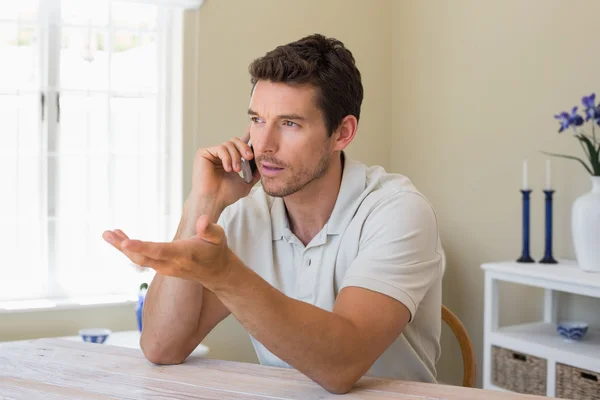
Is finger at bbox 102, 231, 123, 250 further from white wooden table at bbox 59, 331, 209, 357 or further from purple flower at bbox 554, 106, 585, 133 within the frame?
purple flower at bbox 554, 106, 585, 133

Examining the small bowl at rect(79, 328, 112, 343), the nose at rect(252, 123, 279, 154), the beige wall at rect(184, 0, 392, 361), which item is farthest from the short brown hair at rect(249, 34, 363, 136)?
the beige wall at rect(184, 0, 392, 361)

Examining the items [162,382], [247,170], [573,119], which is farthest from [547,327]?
[162,382]

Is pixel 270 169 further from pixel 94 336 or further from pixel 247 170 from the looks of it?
pixel 94 336

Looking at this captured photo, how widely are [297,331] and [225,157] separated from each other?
640mm

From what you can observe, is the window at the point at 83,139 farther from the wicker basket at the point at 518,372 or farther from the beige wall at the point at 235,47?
the wicker basket at the point at 518,372

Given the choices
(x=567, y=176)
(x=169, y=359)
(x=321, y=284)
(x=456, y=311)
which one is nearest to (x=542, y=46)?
(x=567, y=176)

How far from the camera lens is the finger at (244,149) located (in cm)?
169

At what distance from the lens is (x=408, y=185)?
161cm

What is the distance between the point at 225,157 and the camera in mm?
1689

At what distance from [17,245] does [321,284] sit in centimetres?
218

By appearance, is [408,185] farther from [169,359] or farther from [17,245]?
[17,245]

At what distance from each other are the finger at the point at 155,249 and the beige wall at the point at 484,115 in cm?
235

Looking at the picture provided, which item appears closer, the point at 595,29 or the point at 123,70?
the point at 595,29

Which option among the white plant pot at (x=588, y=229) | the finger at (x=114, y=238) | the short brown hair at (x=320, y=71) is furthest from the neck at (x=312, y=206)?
the white plant pot at (x=588, y=229)
